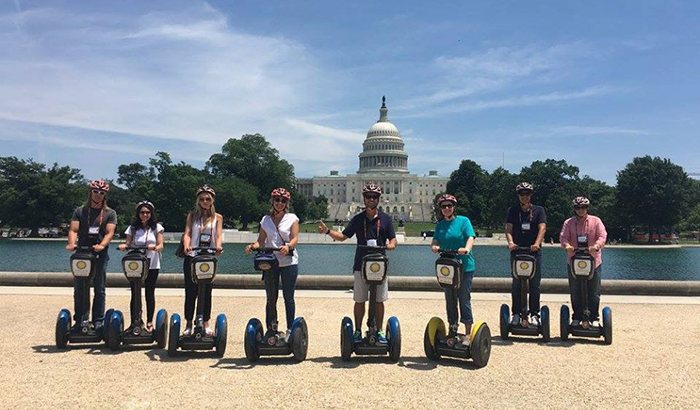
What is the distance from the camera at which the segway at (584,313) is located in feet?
27.2

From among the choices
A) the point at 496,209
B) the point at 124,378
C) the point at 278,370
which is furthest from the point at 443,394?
the point at 496,209

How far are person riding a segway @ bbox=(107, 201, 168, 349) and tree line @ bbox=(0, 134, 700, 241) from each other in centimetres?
6628

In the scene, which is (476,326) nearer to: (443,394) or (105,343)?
(443,394)

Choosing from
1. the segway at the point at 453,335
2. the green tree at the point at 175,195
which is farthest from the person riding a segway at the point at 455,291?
the green tree at the point at 175,195

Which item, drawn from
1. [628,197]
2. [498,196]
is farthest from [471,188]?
[628,197]

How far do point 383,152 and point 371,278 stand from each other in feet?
520

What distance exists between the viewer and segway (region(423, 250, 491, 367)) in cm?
698

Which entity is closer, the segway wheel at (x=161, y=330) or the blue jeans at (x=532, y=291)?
the segway wheel at (x=161, y=330)

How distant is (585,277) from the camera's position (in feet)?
27.4

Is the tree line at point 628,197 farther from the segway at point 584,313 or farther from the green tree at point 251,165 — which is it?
the segway at point 584,313

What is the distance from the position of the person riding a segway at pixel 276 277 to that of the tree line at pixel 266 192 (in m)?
67.4

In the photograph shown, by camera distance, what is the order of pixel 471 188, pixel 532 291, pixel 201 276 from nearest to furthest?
pixel 201 276 < pixel 532 291 < pixel 471 188

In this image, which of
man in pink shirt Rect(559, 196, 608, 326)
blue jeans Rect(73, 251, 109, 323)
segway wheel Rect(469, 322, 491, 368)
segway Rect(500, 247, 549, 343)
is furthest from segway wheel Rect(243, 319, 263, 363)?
man in pink shirt Rect(559, 196, 608, 326)

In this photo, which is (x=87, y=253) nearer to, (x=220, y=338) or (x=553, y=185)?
(x=220, y=338)
